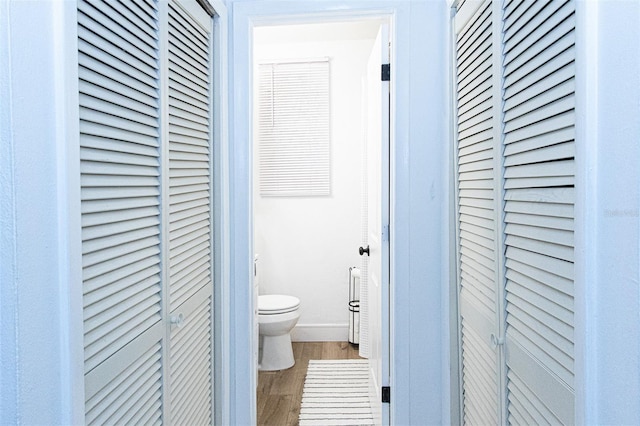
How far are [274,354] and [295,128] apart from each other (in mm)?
1752

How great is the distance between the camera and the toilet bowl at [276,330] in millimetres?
3375

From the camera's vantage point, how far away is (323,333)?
13.5 feet

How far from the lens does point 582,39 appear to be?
87 cm

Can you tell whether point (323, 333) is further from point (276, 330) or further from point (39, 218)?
point (39, 218)

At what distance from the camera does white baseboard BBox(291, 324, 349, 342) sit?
13.5ft

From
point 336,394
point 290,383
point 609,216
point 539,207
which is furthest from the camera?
point 290,383

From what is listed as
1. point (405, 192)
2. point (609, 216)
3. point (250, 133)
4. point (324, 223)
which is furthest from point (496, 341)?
point (324, 223)

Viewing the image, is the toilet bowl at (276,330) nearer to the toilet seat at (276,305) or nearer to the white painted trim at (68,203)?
the toilet seat at (276,305)

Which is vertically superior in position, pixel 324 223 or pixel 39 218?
pixel 39 218

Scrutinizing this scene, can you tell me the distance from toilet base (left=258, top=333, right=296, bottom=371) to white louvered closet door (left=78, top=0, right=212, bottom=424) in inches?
59.7

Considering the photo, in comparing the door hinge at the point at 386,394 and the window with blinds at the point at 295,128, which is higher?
the window with blinds at the point at 295,128

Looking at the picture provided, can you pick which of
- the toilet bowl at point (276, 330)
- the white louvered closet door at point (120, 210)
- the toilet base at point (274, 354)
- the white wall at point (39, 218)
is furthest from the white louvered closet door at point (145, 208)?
the toilet base at point (274, 354)

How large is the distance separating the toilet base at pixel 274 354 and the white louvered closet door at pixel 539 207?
7.60ft

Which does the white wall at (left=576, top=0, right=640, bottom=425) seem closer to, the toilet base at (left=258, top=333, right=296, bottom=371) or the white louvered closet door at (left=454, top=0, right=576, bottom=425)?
the white louvered closet door at (left=454, top=0, right=576, bottom=425)
